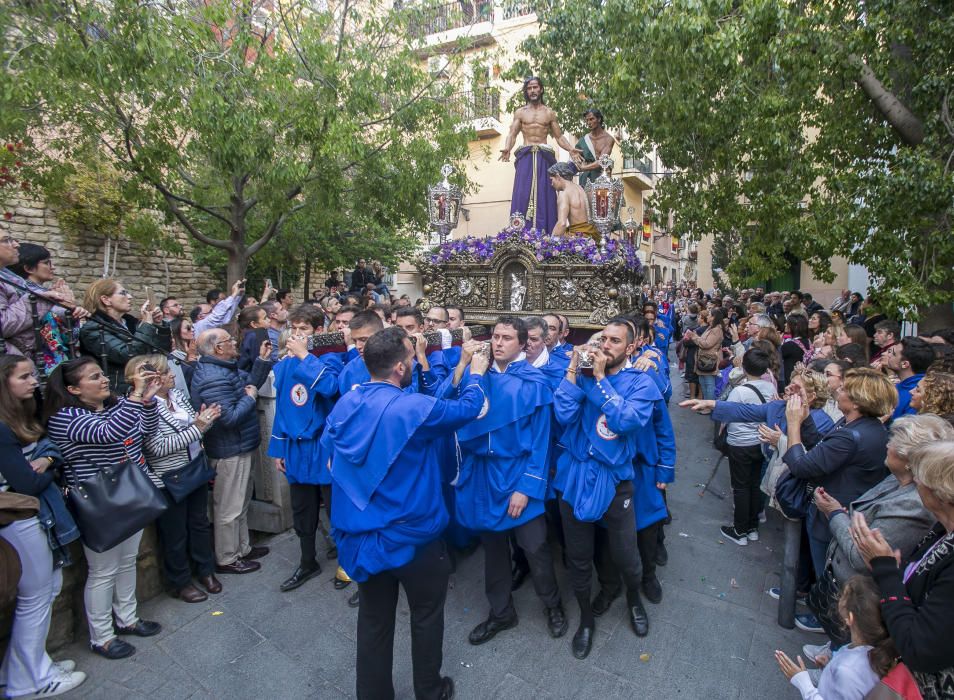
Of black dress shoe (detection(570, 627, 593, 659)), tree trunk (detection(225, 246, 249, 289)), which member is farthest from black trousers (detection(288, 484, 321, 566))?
tree trunk (detection(225, 246, 249, 289))

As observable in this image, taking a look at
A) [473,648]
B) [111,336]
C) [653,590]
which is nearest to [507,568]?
[473,648]

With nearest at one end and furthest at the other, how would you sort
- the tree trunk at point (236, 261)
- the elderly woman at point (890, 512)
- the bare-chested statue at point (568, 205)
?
the elderly woman at point (890, 512) < the bare-chested statue at point (568, 205) < the tree trunk at point (236, 261)

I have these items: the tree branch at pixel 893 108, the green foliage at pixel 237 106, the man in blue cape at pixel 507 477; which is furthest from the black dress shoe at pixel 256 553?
the tree branch at pixel 893 108

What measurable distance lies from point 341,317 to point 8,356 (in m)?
2.43

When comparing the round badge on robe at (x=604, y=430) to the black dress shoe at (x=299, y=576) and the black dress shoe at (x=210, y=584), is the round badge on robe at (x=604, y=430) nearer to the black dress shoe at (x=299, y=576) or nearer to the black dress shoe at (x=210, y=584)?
the black dress shoe at (x=299, y=576)

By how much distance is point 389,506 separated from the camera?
8.41 feet

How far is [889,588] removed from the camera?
2.01 metres

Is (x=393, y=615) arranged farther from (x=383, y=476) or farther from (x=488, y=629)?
(x=488, y=629)

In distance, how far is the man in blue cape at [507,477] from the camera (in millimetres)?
3398

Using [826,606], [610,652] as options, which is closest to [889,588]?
[826,606]

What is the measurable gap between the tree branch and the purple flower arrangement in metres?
3.67

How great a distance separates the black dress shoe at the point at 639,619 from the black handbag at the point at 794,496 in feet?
3.62

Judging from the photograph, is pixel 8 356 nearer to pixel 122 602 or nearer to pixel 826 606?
pixel 122 602

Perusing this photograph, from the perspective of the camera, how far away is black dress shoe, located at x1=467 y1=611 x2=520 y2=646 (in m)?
3.43
